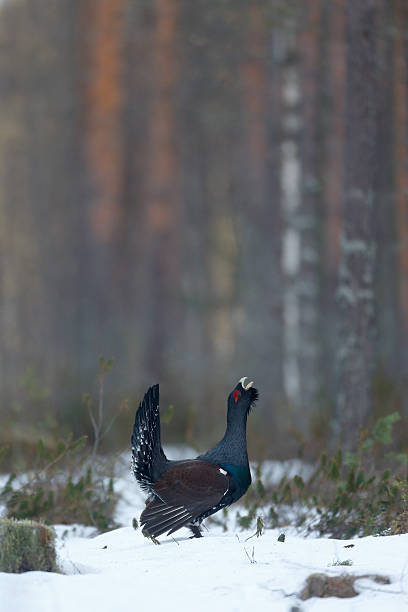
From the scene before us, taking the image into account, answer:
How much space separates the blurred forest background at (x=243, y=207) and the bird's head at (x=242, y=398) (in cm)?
132

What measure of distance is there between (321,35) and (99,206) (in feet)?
13.8

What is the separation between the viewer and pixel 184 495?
4.89 m

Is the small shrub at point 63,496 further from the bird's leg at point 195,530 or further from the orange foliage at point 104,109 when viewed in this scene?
the orange foliage at point 104,109

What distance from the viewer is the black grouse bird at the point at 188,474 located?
482 cm

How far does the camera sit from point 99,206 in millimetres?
13117

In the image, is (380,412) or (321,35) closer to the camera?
(380,412)

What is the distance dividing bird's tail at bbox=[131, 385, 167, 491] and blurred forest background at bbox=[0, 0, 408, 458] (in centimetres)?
141

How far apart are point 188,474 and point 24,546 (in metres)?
1.27

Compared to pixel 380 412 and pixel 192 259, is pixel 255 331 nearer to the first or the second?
pixel 192 259

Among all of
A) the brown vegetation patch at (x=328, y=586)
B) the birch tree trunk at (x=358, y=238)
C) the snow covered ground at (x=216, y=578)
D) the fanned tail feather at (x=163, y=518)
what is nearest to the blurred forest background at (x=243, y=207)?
the birch tree trunk at (x=358, y=238)

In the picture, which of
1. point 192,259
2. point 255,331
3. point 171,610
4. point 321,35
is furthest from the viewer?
A: point 192,259

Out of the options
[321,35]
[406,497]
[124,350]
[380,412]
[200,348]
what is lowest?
[406,497]

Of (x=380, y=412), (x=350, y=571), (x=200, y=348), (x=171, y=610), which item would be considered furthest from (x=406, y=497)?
(x=200, y=348)

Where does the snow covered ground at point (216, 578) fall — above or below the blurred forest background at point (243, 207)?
below
